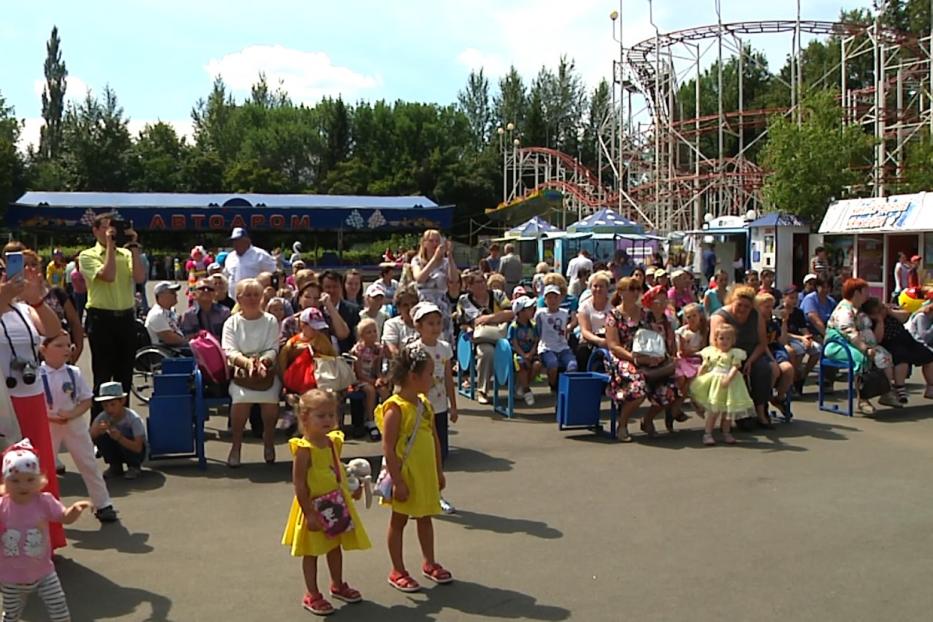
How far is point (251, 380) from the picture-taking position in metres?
7.54

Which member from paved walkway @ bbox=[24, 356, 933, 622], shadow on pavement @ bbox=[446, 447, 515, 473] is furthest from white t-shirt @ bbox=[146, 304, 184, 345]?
shadow on pavement @ bbox=[446, 447, 515, 473]

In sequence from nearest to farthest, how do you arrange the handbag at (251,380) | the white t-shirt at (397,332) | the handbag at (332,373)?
the handbag at (251,380)
the handbag at (332,373)
the white t-shirt at (397,332)

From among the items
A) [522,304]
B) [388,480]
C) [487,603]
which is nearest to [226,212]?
[522,304]

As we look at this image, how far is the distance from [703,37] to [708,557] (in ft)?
125

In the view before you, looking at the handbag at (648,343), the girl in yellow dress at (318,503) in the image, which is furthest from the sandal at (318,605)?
the handbag at (648,343)

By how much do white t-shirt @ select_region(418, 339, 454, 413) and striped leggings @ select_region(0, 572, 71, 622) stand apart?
308 centimetres

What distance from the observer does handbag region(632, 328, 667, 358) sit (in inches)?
345

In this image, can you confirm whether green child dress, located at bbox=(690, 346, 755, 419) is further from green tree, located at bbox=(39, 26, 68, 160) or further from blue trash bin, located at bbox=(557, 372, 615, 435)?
green tree, located at bbox=(39, 26, 68, 160)

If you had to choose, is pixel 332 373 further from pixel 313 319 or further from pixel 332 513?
pixel 332 513

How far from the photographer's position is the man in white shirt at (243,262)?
1055cm

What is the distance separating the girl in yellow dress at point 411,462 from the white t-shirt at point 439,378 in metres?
1.60

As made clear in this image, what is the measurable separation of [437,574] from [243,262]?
6.54 metres

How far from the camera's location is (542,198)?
5191cm

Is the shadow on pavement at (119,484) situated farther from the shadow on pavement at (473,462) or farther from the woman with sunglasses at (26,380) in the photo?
the shadow on pavement at (473,462)
